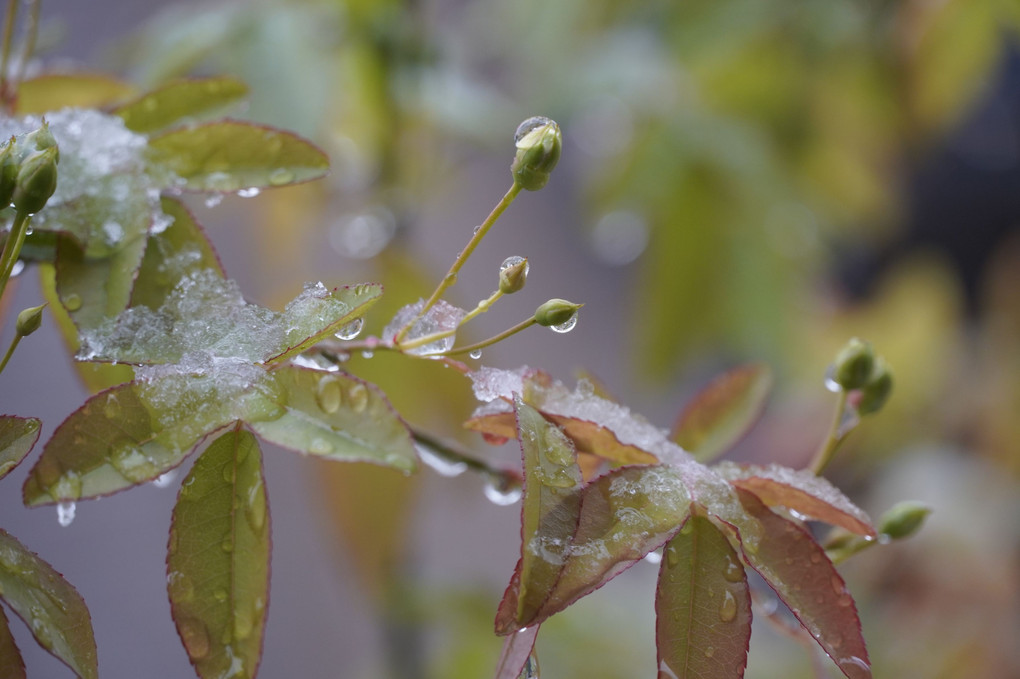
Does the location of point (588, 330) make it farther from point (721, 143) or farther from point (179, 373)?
point (179, 373)

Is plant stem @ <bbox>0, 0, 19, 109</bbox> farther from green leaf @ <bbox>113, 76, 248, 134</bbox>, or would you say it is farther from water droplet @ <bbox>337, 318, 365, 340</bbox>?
water droplet @ <bbox>337, 318, 365, 340</bbox>

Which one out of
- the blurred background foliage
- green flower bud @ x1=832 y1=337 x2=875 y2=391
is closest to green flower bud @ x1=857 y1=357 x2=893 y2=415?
green flower bud @ x1=832 y1=337 x2=875 y2=391

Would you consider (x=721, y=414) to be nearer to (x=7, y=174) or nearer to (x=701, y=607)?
(x=701, y=607)

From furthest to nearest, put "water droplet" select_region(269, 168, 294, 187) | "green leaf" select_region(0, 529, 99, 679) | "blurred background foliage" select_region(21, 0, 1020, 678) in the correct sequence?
"blurred background foliage" select_region(21, 0, 1020, 678), "water droplet" select_region(269, 168, 294, 187), "green leaf" select_region(0, 529, 99, 679)

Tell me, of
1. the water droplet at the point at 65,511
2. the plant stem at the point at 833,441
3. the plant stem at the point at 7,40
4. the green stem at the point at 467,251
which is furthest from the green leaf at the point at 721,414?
the plant stem at the point at 7,40

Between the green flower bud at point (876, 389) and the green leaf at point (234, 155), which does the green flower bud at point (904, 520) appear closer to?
the green flower bud at point (876, 389)

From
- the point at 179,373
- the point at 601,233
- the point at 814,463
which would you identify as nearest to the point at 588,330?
the point at 601,233
